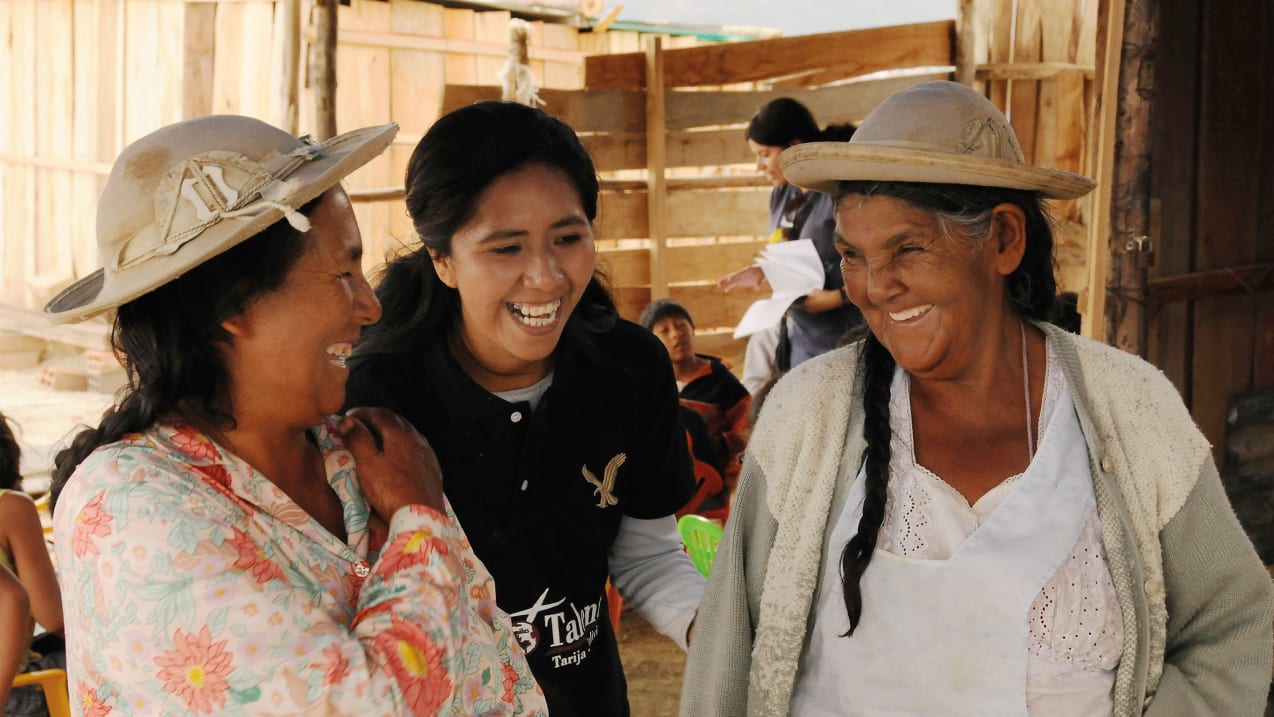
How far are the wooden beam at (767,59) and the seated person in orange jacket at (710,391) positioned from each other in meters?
2.47

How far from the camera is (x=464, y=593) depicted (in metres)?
1.60

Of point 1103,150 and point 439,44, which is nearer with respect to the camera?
point 1103,150

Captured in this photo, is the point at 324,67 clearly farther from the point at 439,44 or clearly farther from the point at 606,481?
the point at 606,481

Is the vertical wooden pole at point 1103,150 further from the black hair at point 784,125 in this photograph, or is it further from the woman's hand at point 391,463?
the woman's hand at point 391,463

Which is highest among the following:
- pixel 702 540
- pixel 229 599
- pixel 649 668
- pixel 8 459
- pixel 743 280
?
pixel 743 280

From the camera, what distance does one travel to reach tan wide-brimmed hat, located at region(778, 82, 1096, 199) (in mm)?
1905

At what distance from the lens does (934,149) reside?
6.33 ft

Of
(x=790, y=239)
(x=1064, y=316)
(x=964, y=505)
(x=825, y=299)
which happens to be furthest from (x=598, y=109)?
(x=964, y=505)

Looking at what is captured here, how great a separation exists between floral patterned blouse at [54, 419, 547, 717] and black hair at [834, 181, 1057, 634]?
0.70 m

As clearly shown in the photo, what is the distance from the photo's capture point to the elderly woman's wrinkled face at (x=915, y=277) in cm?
197

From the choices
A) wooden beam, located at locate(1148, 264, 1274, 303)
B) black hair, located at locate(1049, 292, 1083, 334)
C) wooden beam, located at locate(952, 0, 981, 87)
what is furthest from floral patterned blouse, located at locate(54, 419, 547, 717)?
wooden beam, located at locate(952, 0, 981, 87)

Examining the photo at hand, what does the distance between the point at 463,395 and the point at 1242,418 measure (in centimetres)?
414

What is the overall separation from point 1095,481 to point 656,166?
6019 millimetres

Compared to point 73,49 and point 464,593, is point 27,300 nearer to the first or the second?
point 73,49
